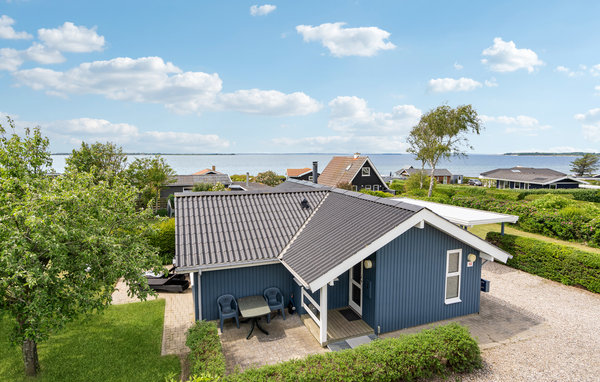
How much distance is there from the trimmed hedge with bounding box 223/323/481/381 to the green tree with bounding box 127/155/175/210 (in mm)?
28459

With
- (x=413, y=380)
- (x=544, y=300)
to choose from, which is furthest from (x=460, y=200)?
(x=413, y=380)

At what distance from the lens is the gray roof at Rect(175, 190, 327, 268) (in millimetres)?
10336

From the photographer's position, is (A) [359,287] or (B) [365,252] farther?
(A) [359,287]

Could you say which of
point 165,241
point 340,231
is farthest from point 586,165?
point 165,241

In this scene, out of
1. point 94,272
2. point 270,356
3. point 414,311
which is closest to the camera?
point 94,272

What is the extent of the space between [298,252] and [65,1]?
47.9ft

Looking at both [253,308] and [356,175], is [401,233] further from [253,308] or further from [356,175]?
[356,175]

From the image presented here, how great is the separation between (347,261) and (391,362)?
2511 mm

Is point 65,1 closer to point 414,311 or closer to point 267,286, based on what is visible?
point 267,286

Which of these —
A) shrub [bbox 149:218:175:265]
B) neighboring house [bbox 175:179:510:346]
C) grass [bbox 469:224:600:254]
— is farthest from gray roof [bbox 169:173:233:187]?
neighboring house [bbox 175:179:510:346]

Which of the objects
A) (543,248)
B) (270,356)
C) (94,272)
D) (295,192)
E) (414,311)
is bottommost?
(270,356)

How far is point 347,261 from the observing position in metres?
8.48

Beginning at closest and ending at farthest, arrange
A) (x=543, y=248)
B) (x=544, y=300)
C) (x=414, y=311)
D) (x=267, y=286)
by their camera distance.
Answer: (x=414, y=311) < (x=267, y=286) < (x=544, y=300) < (x=543, y=248)

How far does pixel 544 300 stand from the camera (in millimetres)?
12328
